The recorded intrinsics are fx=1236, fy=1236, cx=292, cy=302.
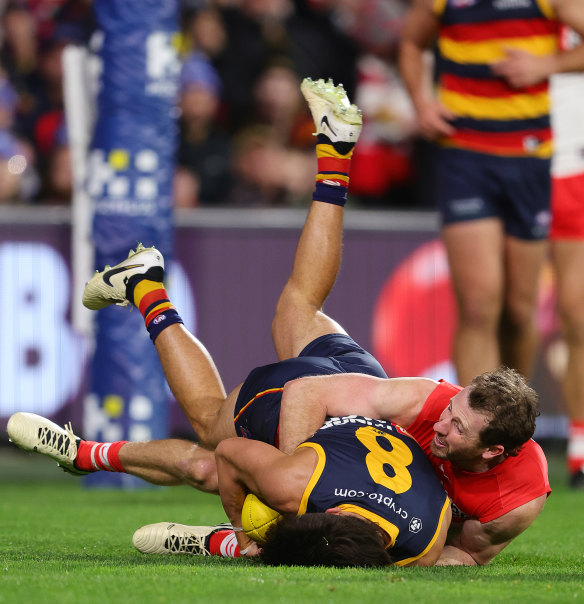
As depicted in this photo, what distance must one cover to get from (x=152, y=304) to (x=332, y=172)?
3.38ft

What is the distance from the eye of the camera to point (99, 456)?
5.24 metres

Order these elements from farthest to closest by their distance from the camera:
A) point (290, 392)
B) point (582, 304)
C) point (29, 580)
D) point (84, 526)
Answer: point (582, 304) → point (84, 526) → point (290, 392) → point (29, 580)

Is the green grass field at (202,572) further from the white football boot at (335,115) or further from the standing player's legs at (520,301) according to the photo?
the white football boot at (335,115)

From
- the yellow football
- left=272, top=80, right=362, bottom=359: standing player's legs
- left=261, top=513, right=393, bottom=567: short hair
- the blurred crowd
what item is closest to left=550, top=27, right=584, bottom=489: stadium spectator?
left=272, top=80, right=362, bottom=359: standing player's legs

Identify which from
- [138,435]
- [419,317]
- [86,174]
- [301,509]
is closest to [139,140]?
[86,174]

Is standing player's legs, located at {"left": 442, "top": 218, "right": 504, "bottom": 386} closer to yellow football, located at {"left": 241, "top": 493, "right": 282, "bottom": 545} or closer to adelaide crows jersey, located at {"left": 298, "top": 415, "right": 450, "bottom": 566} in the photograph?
adelaide crows jersey, located at {"left": 298, "top": 415, "right": 450, "bottom": 566}

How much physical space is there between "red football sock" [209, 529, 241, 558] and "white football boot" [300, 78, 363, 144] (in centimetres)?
197

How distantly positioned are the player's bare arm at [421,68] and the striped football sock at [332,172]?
1238 mm

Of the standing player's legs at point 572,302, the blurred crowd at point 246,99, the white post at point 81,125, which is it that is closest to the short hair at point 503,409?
the standing player's legs at point 572,302

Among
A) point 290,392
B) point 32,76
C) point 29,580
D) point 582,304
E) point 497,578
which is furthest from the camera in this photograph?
point 32,76

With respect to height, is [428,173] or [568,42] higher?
[568,42]

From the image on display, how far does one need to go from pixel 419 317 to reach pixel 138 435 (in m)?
2.55

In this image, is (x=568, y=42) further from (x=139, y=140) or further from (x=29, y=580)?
(x=29, y=580)

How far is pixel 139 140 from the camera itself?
296 inches
